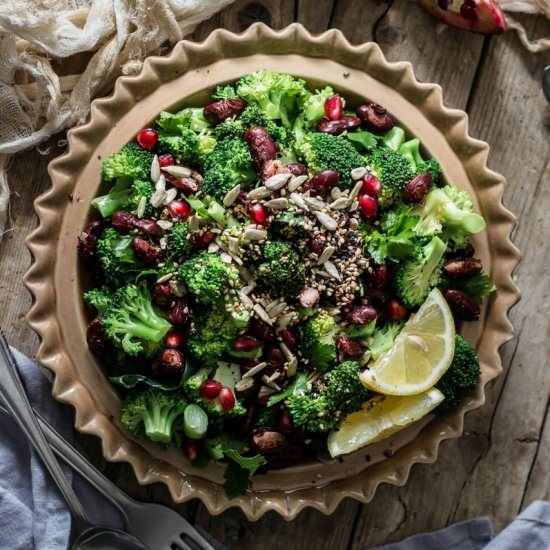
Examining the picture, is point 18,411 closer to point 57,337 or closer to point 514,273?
point 57,337

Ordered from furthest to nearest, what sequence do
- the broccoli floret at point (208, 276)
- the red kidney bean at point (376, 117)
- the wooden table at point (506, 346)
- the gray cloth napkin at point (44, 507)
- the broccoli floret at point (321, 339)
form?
the wooden table at point (506, 346) → the gray cloth napkin at point (44, 507) → the red kidney bean at point (376, 117) → the broccoli floret at point (321, 339) → the broccoli floret at point (208, 276)

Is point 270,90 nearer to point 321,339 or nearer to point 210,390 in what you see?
point 321,339

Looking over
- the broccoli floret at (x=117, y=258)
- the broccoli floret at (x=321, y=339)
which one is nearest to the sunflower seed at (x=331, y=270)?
the broccoli floret at (x=321, y=339)

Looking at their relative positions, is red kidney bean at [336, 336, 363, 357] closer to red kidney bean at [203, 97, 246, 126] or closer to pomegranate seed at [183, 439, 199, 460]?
pomegranate seed at [183, 439, 199, 460]

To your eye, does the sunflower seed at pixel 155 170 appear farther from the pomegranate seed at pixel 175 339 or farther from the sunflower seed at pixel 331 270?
the sunflower seed at pixel 331 270

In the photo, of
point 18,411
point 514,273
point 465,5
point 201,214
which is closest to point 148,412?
point 18,411

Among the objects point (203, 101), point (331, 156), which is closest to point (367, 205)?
point (331, 156)

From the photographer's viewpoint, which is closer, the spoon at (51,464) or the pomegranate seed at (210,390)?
the pomegranate seed at (210,390)
